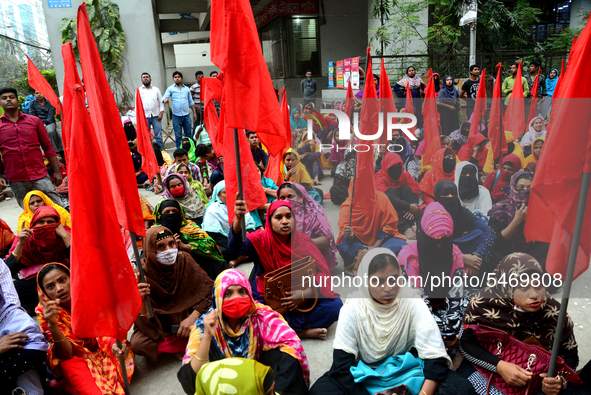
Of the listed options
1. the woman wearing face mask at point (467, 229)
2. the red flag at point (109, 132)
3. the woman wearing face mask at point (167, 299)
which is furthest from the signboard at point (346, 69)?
the red flag at point (109, 132)

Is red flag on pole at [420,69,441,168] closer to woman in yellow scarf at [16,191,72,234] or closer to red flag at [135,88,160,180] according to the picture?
red flag at [135,88,160,180]

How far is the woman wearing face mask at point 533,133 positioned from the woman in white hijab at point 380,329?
16.5 feet

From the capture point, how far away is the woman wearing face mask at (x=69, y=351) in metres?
2.15

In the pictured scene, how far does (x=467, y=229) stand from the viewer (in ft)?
10.7

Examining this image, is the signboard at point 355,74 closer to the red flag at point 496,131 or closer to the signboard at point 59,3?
the red flag at point 496,131

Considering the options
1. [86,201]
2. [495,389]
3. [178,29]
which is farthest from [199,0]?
[495,389]

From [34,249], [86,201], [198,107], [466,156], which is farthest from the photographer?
[198,107]

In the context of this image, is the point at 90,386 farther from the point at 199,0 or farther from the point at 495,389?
the point at 199,0

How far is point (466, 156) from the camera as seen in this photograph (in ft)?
17.7

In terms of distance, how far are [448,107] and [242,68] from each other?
677cm

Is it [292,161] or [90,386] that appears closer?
[90,386]

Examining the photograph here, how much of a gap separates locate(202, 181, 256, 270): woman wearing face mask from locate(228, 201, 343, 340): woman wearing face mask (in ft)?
3.86

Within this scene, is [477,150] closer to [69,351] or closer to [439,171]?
[439,171]

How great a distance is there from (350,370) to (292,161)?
13.7ft
